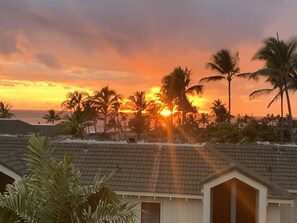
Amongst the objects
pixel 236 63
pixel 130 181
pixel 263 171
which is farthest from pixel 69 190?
pixel 236 63

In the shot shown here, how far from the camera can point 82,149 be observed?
55.7 ft

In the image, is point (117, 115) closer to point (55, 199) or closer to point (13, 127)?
point (13, 127)

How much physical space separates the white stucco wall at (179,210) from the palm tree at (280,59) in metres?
20.9

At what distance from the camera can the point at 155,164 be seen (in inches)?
611

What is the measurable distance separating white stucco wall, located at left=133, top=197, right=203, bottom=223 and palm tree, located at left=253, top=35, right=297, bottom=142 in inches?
823

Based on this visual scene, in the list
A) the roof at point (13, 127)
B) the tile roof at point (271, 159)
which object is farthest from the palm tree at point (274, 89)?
the roof at point (13, 127)

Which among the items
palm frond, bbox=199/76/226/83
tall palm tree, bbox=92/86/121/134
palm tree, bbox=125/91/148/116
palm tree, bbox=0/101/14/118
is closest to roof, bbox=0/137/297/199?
palm frond, bbox=199/76/226/83

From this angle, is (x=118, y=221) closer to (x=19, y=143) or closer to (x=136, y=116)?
(x=19, y=143)

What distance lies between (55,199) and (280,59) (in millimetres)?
28830

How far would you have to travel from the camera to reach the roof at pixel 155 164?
14039 millimetres

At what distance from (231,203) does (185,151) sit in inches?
126

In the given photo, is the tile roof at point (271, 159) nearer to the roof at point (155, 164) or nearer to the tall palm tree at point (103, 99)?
the roof at point (155, 164)

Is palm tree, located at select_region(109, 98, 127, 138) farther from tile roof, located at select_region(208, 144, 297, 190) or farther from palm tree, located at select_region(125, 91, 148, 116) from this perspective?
tile roof, located at select_region(208, 144, 297, 190)

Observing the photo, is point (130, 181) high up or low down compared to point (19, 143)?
down
